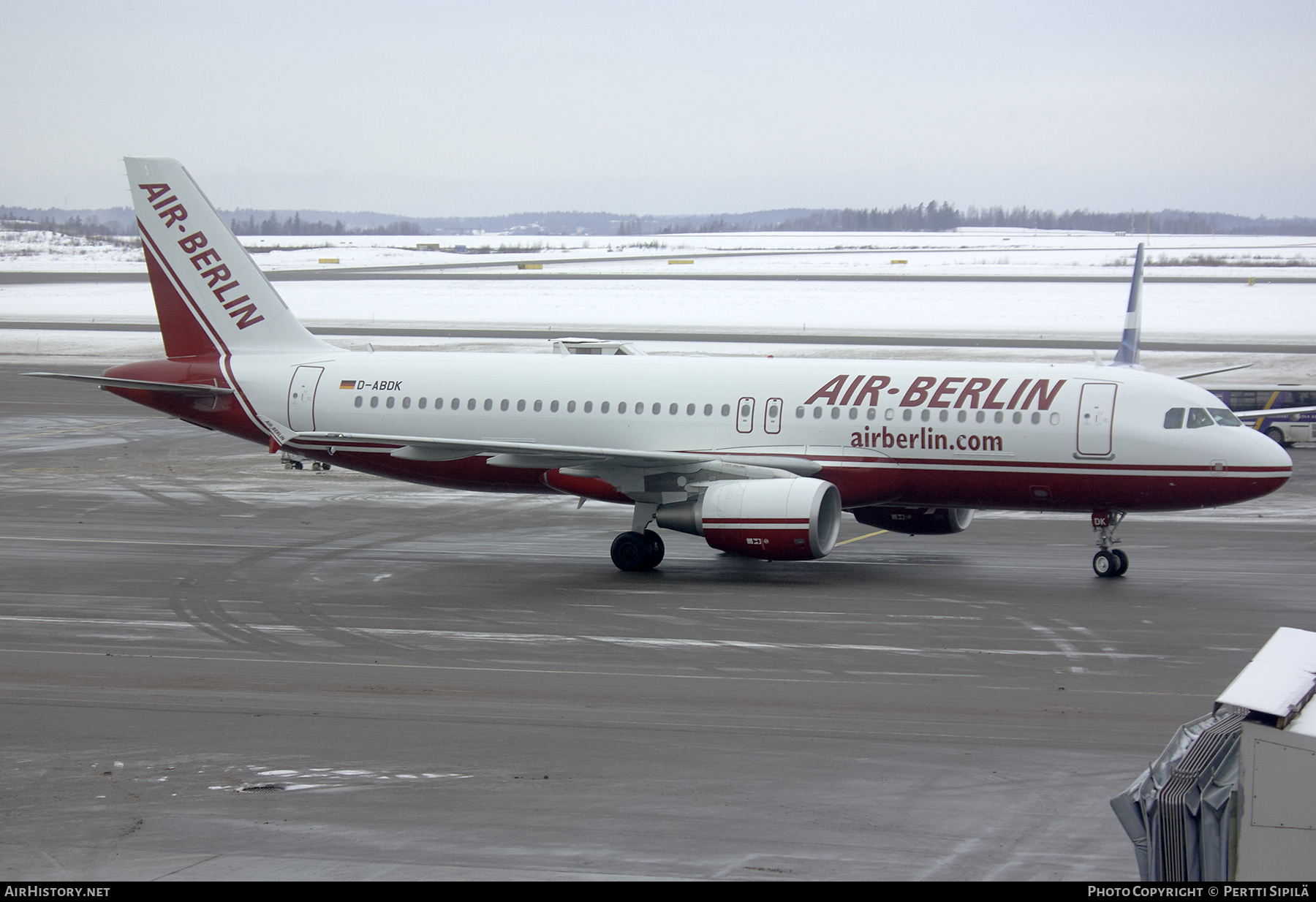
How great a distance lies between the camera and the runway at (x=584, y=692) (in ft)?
37.5

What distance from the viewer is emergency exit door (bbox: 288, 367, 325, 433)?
89.1 feet

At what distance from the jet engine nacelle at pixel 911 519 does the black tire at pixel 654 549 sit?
4191 mm

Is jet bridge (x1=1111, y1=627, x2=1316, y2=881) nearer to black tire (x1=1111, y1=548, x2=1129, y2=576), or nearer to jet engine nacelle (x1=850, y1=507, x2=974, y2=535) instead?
black tire (x1=1111, y1=548, x2=1129, y2=576)

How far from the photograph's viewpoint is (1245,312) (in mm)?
83000

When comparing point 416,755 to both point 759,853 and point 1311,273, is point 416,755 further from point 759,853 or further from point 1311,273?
point 1311,273

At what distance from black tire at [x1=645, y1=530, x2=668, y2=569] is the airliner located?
31 millimetres

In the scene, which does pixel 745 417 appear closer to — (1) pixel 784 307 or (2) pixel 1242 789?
(2) pixel 1242 789

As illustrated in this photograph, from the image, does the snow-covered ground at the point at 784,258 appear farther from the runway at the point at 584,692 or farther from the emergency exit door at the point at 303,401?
the runway at the point at 584,692

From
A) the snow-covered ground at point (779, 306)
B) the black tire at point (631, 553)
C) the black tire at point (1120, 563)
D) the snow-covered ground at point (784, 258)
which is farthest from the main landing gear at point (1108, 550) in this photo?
the snow-covered ground at point (784, 258)

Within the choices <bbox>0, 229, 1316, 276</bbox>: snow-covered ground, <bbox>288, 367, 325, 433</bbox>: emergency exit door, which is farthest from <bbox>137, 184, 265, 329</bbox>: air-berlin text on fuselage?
<bbox>0, 229, 1316, 276</bbox>: snow-covered ground

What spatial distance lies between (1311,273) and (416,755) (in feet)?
404

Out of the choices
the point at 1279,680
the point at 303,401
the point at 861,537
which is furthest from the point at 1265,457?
the point at 303,401

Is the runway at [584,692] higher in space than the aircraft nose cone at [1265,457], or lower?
lower

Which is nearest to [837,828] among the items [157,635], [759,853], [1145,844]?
[759,853]
